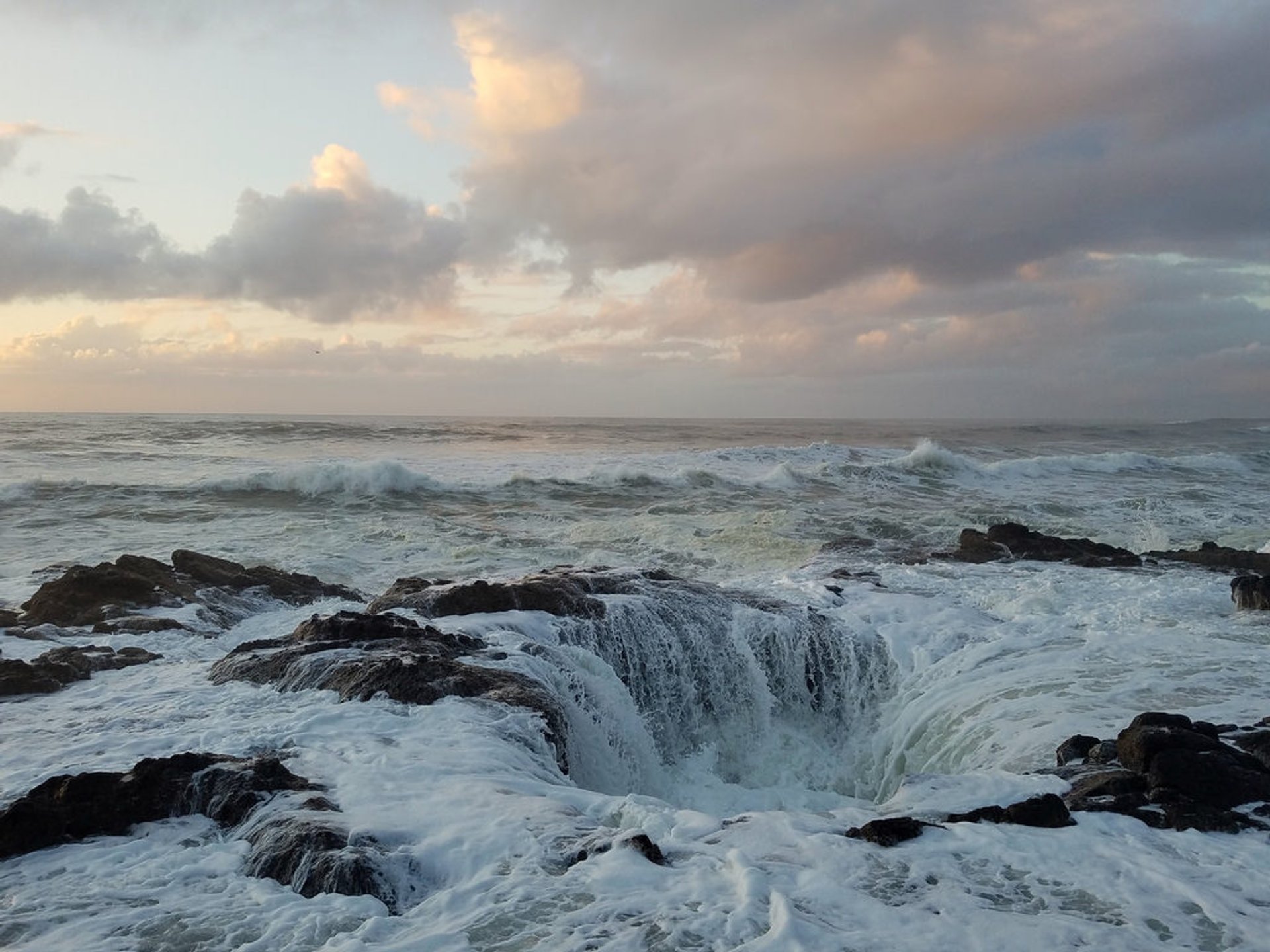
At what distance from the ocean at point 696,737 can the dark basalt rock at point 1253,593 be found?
0.29 meters

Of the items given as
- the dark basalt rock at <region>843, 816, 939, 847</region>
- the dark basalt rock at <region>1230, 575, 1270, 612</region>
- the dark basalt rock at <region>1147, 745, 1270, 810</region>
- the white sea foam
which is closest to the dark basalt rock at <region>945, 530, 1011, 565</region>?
the dark basalt rock at <region>1230, 575, 1270, 612</region>

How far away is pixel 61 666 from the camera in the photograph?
325 inches

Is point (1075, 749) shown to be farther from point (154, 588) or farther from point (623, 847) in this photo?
point (154, 588)

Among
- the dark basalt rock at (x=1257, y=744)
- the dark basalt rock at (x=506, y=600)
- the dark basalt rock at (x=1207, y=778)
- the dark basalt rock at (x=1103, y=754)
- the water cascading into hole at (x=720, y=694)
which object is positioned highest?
the dark basalt rock at (x=506, y=600)

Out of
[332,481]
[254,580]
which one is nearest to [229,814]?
[254,580]

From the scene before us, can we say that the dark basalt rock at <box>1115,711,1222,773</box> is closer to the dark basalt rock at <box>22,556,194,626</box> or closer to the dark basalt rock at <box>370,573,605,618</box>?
the dark basalt rock at <box>370,573,605,618</box>

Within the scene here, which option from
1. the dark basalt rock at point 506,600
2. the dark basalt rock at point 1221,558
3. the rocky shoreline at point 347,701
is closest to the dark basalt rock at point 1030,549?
the dark basalt rock at point 1221,558

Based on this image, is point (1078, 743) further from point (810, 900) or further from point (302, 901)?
point (302, 901)

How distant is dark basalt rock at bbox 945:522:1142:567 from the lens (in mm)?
15180

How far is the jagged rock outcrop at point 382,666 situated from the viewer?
295 inches

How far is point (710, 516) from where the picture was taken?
925 inches

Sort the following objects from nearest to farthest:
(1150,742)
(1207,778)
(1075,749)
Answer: (1207,778) → (1150,742) → (1075,749)

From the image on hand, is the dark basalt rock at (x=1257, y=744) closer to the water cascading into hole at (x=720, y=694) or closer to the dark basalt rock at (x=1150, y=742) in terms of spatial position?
the dark basalt rock at (x=1150, y=742)

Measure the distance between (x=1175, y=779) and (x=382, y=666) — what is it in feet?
21.2
